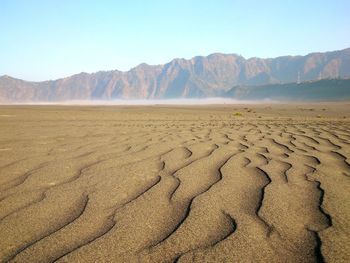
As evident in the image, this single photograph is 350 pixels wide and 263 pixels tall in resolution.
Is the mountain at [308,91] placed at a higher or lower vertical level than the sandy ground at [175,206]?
lower

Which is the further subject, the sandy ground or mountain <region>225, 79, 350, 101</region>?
mountain <region>225, 79, 350, 101</region>

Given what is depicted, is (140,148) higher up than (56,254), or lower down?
lower down

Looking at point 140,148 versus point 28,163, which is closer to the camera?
point 28,163

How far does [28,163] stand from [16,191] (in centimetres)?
97

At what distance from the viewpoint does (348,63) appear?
194 meters

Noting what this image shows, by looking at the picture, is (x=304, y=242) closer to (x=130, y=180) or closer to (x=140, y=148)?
(x=130, y=180)

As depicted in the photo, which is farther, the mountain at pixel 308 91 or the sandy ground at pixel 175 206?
the mountain at pixel 308 91

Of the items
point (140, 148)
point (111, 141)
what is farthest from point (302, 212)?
point (111, 141)

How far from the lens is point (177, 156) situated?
11.9 ft

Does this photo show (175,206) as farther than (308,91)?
No

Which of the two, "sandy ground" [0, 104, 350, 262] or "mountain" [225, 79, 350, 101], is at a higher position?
"sandy ground" [0, 104, 350, 262]

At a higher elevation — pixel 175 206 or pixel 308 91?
pixel 175 206

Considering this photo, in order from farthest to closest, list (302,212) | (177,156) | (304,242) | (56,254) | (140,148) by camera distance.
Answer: (140,148)
(177,156)
(302,212)
(304,242)
(56,254)

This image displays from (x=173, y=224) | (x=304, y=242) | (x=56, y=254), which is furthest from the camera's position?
(x=173, y=224)
